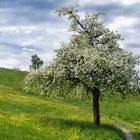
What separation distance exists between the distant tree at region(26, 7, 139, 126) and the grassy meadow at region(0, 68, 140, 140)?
3.66 meters

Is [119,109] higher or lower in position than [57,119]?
higher

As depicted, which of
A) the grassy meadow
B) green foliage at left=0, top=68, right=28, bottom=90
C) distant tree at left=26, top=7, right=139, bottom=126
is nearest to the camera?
the grassy meadow

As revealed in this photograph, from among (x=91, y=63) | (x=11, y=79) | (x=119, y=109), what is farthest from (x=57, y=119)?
(x=11, y=79)

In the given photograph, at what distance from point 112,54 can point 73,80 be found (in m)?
4.32

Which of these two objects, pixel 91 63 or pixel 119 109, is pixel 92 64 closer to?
pixel 91 63

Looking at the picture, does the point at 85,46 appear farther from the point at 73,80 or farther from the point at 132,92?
the point at 132,92

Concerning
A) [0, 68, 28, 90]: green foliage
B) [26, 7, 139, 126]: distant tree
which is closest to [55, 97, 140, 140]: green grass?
[0, 68, 28, 90]: green foliage

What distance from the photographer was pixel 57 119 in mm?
43562

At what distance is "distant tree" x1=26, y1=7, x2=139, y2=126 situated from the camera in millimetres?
38625

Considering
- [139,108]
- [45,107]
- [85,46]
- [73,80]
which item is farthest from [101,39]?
[139,108]

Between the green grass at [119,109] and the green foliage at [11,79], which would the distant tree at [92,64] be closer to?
the green grass at [119,109]

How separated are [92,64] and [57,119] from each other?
821 cm

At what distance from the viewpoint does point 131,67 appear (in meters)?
39.2

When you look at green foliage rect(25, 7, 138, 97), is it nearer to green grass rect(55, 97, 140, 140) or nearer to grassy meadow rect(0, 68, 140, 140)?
grassy meadow rect(0, 68, 140, 140)
